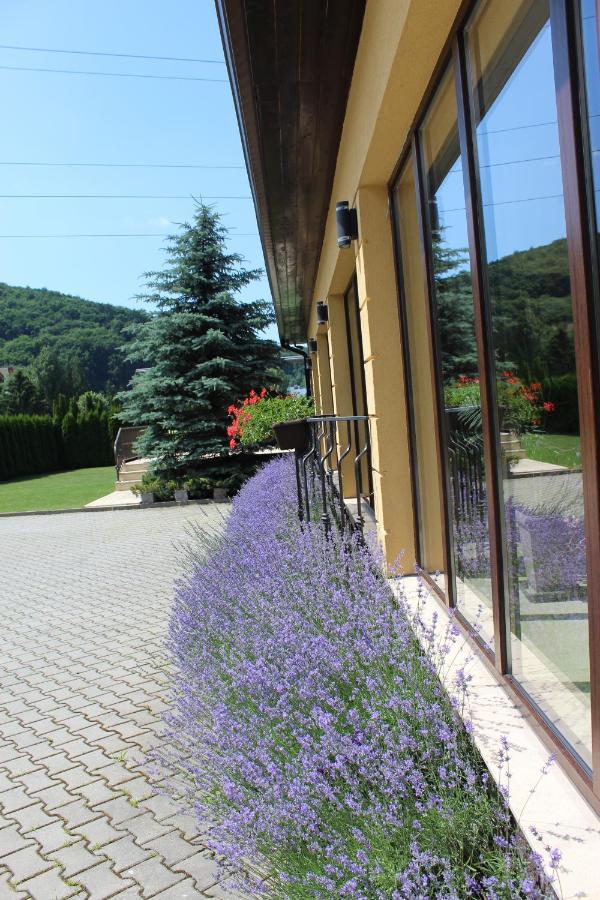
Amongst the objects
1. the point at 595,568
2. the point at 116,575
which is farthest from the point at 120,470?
the point at 595,568

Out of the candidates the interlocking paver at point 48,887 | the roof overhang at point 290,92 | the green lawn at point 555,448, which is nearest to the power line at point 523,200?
the green lawn at point 555,448

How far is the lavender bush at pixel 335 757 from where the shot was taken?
1.66 m

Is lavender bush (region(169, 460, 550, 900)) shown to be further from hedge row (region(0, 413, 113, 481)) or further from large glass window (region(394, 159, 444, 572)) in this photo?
hedge row (region(0, 413, 113, 481))

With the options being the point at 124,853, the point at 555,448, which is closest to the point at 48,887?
the point at 124,853

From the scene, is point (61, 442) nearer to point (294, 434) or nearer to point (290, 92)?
point (294, 434)

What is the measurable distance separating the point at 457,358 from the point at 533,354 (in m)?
1.04

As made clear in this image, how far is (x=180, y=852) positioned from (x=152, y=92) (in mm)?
23040

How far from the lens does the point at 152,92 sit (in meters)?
21.6

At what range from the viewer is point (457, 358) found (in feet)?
9.88

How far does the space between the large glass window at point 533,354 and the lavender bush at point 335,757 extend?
14.4 inches

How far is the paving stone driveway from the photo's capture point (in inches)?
99.3

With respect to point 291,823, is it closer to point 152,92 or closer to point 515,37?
point 515,37

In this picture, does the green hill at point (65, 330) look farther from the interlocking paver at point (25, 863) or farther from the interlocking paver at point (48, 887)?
the interlocking paver at point (48, 887)

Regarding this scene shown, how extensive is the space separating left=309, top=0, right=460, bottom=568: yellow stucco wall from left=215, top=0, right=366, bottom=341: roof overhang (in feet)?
0.37
